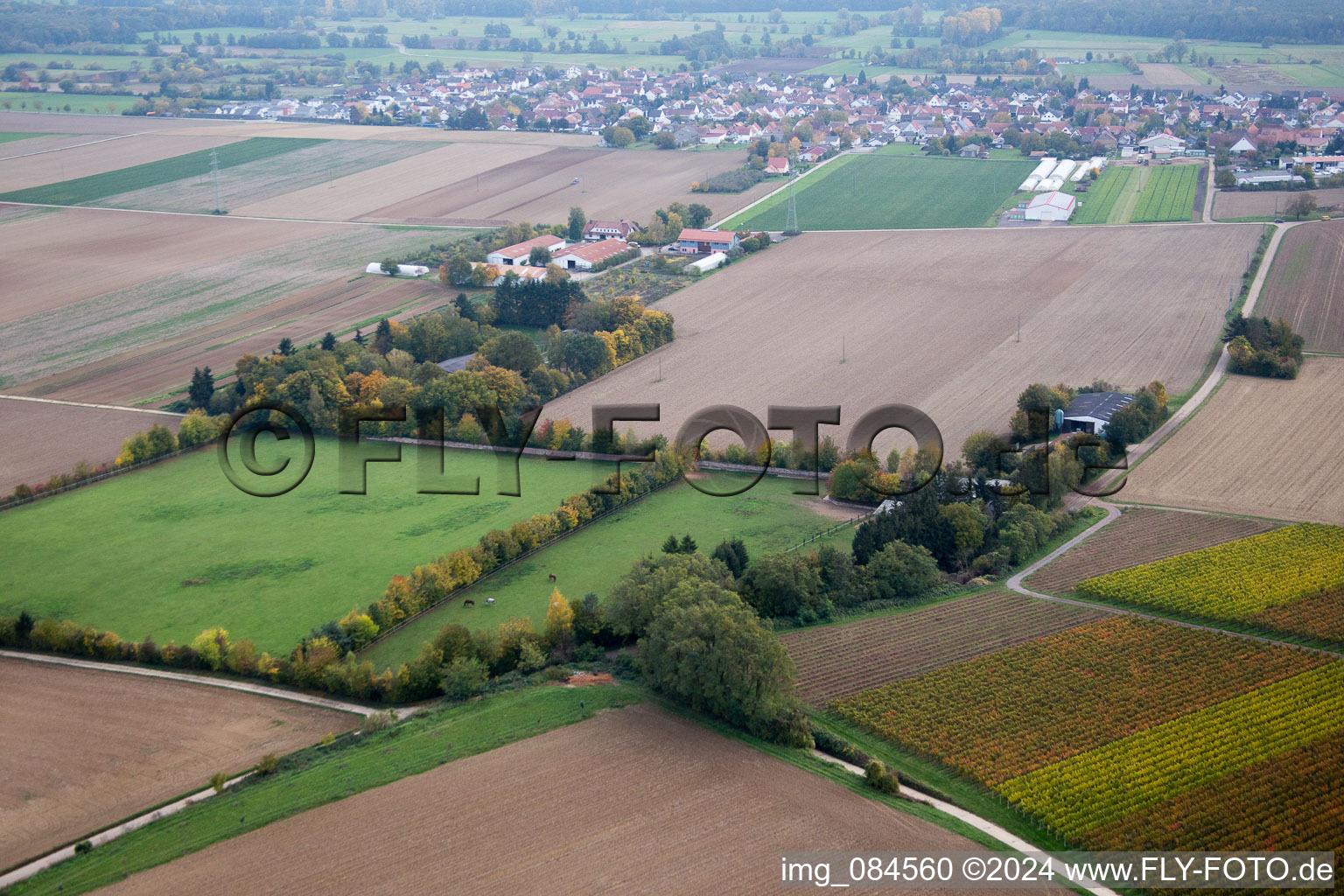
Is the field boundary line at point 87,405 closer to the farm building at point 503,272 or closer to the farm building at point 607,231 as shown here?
the farm building at point 503,272

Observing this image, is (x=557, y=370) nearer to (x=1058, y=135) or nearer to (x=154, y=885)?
(x=154, y=885)

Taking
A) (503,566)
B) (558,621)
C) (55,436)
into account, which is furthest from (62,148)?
(558,621)

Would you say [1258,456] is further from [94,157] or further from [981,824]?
[94,157]

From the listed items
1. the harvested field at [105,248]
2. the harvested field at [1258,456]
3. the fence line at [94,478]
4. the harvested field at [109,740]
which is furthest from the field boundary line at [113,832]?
the harvested field at [105,248]

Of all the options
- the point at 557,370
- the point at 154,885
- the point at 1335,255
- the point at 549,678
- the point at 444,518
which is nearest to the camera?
the point at 154,885

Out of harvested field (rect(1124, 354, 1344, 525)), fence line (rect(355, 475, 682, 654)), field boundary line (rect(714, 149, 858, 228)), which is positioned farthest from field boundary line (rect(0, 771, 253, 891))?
field boundary line (rect(714, 149, 858, 228))

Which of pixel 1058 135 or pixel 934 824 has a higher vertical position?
pixel 1058 135

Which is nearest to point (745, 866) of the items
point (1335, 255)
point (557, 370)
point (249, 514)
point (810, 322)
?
point (249, 514)
